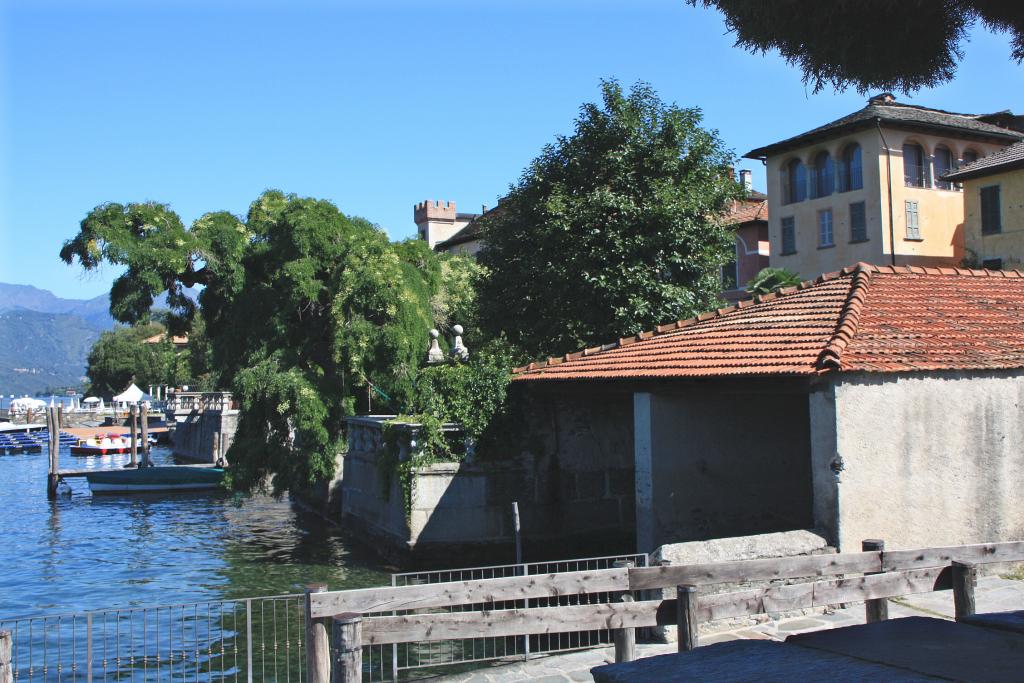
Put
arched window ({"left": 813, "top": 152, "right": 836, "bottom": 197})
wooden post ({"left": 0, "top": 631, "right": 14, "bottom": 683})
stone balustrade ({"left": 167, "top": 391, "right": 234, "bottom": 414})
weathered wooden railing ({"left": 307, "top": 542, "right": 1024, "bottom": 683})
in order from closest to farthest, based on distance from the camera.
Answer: weathered wooden railing ({"left": 307, "top": 542, "right": 1024, "bottom": 683}), wooden post ({"left": 0, "top": 631, "right": 14, "bottom": 683}), arched window ({"left": 813, "top": 152, "right": 836, "bottom": 197}), stone balustrade ({"left": 167, "top": 391, "right": 234, "bottom": 414})

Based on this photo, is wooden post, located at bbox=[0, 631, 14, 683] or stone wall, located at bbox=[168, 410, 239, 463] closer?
wooden post, located at bbox=[0, 631, 14, 683]

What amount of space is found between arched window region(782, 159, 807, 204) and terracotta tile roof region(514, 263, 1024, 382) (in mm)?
23086

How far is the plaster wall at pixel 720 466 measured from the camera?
15.0m

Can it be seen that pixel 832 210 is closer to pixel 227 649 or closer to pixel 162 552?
pixel 162 552

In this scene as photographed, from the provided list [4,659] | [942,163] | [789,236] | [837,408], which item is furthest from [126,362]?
[4,659]

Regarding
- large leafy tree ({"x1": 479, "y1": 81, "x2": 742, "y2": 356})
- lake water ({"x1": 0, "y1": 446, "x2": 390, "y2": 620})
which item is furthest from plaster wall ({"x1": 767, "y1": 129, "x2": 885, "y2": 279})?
lake water ({"x1": 0, "y1": 446, "x2": 390, "y2": 620})

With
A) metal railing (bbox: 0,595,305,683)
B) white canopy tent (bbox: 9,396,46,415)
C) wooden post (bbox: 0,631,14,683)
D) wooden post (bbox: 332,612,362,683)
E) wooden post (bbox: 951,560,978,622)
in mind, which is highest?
white canopy tent (bbox: 9,396,46,415)

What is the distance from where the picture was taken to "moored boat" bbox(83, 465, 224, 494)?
125ft

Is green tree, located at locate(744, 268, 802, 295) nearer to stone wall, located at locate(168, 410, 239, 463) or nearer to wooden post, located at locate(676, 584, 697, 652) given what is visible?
wooden post, located at locate(676, 584, 697, 652)

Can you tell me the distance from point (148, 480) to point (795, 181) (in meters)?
30.3

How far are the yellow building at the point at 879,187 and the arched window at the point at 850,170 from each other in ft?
0.13

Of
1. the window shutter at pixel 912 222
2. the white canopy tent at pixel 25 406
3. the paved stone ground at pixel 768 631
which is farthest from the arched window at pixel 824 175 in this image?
the white canopy tent at pixel 25 406

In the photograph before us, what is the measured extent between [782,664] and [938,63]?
7.33m

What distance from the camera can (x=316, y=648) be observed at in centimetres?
751
